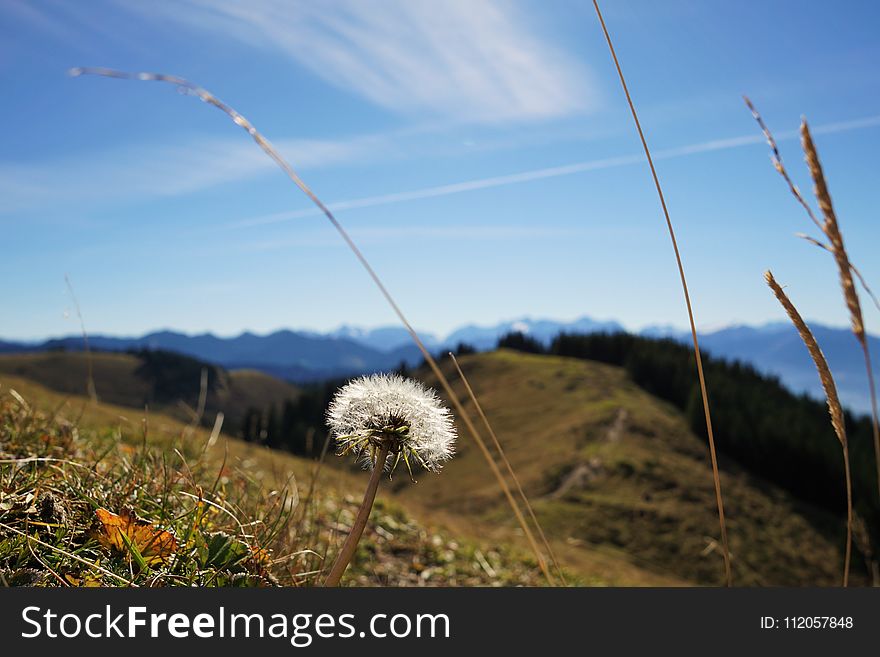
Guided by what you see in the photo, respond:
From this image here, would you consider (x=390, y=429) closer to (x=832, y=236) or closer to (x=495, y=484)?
(x=832, y=236)

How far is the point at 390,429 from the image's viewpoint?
67.5 inches

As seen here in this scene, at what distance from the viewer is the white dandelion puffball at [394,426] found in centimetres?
173

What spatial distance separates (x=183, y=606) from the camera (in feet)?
5.69

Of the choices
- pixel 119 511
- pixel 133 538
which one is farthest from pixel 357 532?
pixel 119 511

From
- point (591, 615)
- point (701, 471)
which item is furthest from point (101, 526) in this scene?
point (701, 471)

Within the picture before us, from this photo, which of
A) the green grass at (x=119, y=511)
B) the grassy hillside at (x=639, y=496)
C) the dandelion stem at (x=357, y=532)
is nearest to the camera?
the dandelion stem at (x=357, y=532)

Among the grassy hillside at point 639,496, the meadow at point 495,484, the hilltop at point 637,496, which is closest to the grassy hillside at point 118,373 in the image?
the meadow at point 495,484

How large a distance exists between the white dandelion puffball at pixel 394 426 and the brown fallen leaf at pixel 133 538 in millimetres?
888

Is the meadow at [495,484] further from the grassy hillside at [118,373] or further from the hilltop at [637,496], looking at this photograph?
the grassy hillside at [118,373]

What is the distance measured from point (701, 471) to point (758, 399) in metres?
27.1

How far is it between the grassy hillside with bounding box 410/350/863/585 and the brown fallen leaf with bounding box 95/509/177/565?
74.0 feet

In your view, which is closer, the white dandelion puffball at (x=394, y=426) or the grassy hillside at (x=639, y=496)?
the white dandelion puffball at (x=394, y=426)

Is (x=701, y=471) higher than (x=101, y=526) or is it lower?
lower

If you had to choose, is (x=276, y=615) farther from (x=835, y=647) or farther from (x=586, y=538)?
(x=586, y=538)
